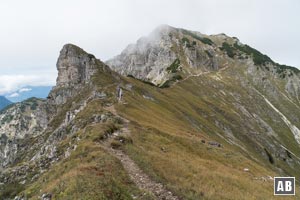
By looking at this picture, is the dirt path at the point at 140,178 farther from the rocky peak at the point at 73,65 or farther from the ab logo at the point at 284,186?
the rocky peak at the point at 73,65

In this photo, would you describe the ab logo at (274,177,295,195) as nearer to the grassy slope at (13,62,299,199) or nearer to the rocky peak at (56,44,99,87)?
the grassy slope at (13,62,299,199)

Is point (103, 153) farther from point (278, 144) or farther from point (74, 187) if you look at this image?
point (278, 144)

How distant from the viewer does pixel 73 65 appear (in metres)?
148

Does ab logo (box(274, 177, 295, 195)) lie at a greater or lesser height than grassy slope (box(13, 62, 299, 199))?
lesser

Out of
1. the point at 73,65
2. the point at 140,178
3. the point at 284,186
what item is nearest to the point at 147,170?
the point at 140,178

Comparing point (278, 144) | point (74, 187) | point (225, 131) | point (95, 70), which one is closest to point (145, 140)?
point (74, 187)

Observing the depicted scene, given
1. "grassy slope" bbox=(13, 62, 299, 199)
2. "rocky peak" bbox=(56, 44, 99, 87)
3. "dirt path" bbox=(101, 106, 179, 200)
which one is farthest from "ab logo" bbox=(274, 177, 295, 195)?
"rocky peak" bbox=(56, 44, 99, 87)

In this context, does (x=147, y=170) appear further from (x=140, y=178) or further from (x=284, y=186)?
(x=284, y=186)

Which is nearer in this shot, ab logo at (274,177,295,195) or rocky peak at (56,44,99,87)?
ab logo at (274,177,295,195)

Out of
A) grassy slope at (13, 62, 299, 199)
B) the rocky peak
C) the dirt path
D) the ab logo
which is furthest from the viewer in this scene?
the rocky peak

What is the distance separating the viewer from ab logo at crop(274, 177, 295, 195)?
3803 centimetres

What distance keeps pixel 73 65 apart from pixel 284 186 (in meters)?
120

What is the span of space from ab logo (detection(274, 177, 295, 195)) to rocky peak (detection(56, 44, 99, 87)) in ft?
349

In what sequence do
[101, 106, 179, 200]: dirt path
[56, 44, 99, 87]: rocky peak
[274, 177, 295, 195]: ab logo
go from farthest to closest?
[56, 44, 99, 87]: rocky peak
[274, 177, 295, 195]: ab logo
[101, 106, 179, 200]: dirt path
